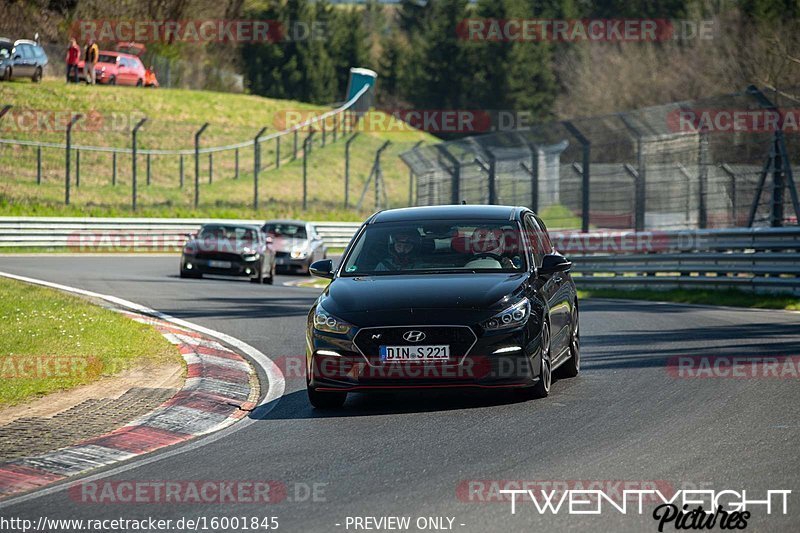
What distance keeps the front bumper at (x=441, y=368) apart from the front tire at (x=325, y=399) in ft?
0.52

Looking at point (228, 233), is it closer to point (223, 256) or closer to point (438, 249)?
point (223, 256)

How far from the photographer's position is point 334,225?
44219mm

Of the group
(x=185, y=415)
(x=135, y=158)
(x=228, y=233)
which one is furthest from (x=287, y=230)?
(x=185, y=415)

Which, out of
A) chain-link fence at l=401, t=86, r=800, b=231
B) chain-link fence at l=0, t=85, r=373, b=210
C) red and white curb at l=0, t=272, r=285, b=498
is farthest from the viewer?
chain-link fence at l=0, t=85, r=373, b=210

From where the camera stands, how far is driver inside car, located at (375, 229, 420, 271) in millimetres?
10453

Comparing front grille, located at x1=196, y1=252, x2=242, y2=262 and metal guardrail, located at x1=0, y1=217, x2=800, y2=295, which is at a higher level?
metal guardrail, located at x1=0, y1=217, x2=800, y2=295

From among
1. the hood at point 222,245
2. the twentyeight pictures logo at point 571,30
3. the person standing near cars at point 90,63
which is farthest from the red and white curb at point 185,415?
the twentyeight pictures logo at point 571,30

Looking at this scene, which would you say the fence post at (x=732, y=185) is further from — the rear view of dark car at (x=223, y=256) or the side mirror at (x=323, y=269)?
the side mirror at (x=323, y=269)

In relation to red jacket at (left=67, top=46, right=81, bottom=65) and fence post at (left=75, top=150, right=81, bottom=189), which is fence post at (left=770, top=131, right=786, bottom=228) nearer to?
fence post at (left=75, top=150, right=81, bottom=189)

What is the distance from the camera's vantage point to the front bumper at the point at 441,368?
30.3ft

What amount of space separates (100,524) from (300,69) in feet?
305

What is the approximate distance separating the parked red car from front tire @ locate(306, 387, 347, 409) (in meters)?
55.0

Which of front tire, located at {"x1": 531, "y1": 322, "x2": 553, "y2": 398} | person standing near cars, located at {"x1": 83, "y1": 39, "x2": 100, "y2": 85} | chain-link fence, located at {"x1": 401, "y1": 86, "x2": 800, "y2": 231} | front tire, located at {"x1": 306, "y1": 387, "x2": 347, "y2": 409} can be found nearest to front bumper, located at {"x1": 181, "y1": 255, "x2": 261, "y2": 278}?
chain-link fence, located at {"x1": 401, "y1": 86, "x2": 800, "y2": 231}

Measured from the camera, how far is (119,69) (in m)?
62.9
